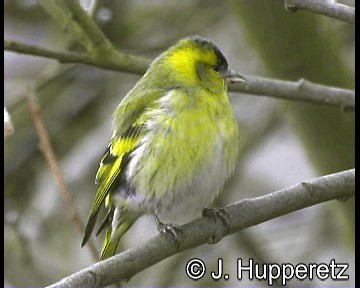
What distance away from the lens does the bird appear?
2.85 meters

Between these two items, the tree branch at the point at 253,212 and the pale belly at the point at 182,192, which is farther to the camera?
the pale belly at the point at 182,192

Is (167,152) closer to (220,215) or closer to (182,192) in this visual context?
(182,192)

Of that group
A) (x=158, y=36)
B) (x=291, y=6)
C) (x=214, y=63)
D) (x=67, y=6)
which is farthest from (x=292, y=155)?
(x=291, y=6)

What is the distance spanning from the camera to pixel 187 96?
3000 mm

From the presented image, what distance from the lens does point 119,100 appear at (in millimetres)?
4273

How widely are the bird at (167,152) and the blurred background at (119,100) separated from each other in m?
0.60

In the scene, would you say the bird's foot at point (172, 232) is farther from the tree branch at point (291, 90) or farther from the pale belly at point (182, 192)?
the tree branch at point (291, 90)

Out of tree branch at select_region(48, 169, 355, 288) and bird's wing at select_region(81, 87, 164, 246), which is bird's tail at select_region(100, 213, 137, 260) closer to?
bird's wing at select_region(81, 87, 164, 246)

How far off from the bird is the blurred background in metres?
0.60

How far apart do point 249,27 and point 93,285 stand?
169 cm

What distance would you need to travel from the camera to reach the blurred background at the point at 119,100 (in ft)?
11.6

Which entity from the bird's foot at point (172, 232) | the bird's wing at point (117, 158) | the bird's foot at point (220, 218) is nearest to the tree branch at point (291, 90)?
the bird's wing at point (117, 158)

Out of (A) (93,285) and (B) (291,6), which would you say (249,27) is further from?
(A) (93,285)

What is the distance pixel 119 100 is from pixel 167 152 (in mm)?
1483
